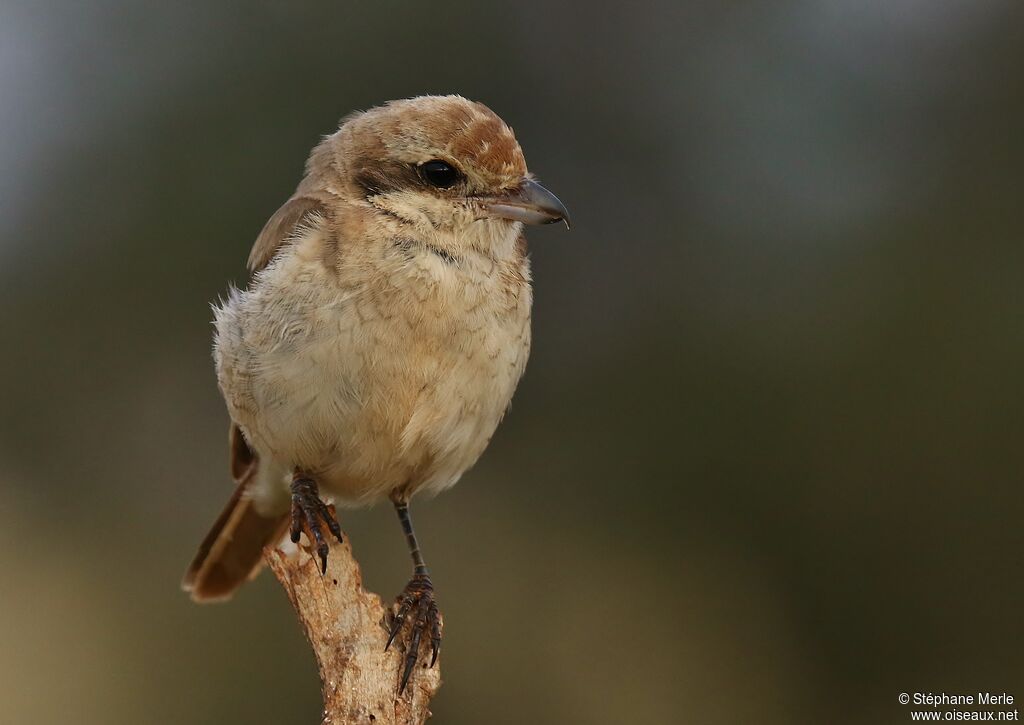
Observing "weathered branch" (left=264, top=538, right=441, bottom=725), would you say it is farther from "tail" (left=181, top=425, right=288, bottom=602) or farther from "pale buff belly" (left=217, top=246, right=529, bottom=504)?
"tail" (left=181, top=425, right=288, bottom=602)

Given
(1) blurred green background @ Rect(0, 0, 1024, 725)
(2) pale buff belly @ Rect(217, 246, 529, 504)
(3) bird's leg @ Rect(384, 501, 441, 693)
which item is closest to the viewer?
(3) bird's leg @ Rect(384, 501, 441, 693)

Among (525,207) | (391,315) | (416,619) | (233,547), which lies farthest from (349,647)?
(525,207)

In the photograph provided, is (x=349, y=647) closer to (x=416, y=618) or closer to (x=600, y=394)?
(x=416, y=618)

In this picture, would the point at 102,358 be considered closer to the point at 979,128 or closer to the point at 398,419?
the point at 398,419

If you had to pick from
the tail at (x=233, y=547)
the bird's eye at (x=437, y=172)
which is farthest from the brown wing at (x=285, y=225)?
the tail at (x=233, y=547)

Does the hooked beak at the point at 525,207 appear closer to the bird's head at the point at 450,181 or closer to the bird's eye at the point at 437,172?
the bird's head at the point at 450,181

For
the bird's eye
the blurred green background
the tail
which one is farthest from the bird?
the blurred green background

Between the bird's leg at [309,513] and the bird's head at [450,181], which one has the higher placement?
the bird's head at [450,181]
